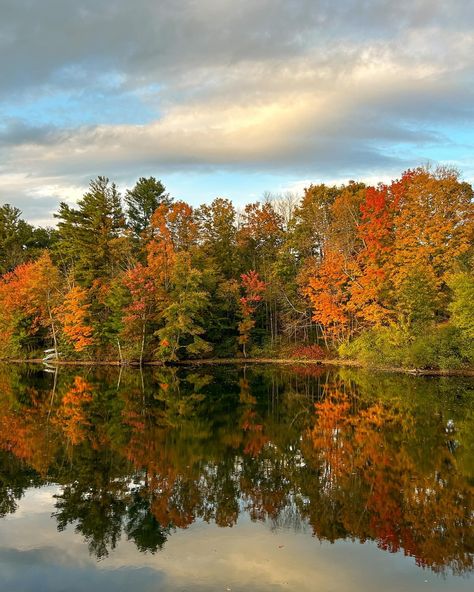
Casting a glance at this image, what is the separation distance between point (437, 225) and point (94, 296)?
31594mm

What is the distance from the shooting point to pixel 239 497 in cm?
1157

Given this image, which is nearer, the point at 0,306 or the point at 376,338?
the point at 376,338

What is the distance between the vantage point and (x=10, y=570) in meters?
8.68

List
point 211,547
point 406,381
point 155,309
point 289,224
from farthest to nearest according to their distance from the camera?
point 289,224 < point 155,309 < point 406,381 < point 211,547

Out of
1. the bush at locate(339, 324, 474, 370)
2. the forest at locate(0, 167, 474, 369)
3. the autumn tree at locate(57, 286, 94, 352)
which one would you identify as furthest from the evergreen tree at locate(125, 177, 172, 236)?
the bush at locate(339, 324, 474, 370)

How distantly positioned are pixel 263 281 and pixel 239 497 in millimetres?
39064

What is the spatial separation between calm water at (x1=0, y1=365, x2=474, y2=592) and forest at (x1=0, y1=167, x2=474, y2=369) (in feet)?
48.1

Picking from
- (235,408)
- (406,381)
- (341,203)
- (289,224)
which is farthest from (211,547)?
(289,224)

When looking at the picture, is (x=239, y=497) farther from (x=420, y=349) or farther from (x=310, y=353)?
(x=310, y=353)

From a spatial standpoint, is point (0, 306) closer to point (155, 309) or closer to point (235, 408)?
point (155, 309)

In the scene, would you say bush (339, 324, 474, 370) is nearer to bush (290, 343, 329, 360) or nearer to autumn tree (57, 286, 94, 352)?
bush (290, 343, 329, 360)

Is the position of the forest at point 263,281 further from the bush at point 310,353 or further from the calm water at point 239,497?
the calm water at point 239,497

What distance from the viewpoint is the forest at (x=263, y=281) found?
3569cm

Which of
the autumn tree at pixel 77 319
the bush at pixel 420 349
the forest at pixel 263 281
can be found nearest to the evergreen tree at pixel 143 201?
the forest at pixel 263 281
